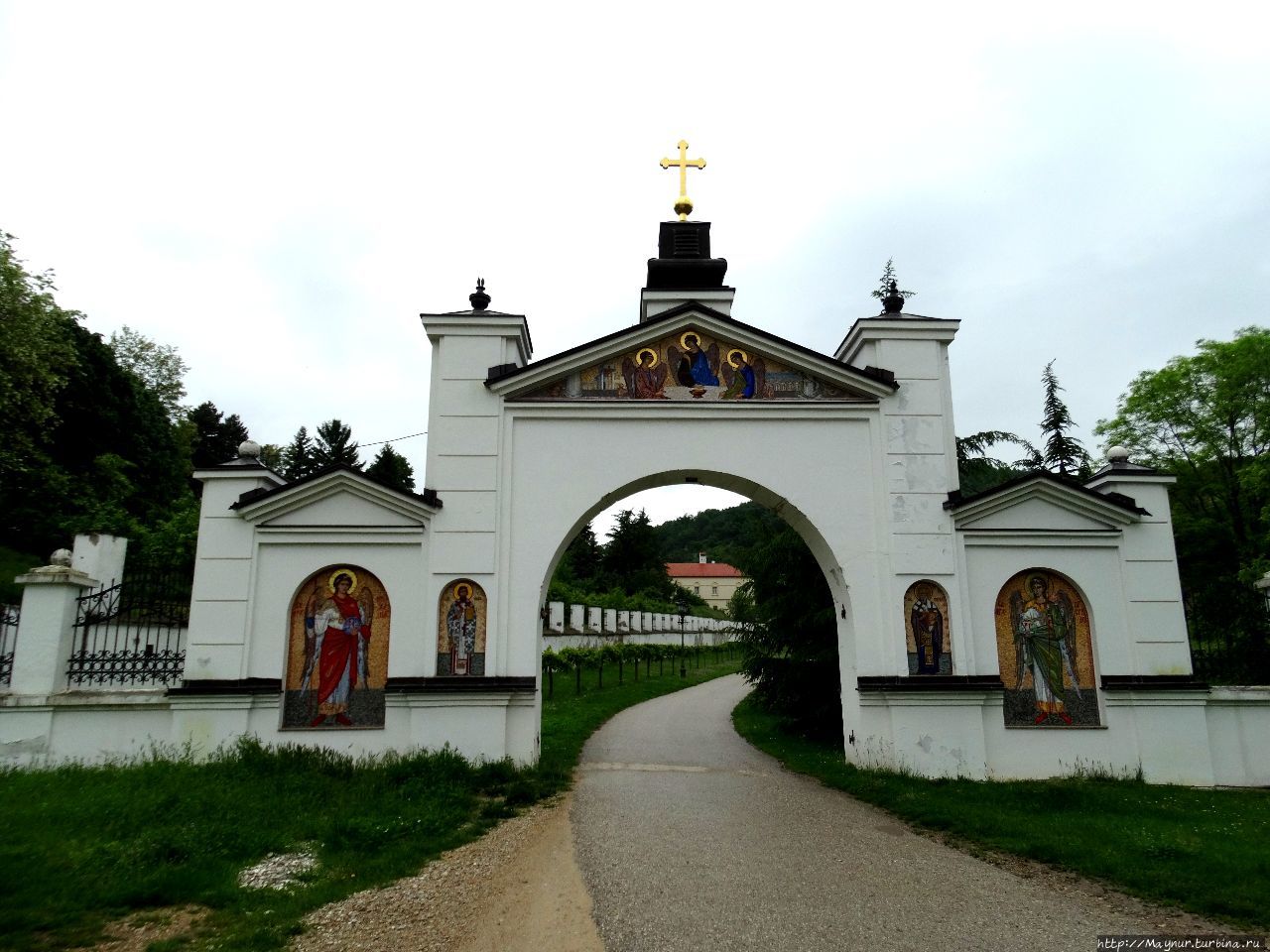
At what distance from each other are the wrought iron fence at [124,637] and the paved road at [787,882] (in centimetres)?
595

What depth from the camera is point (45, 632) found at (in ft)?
34.6

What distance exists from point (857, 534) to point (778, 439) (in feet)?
5.83

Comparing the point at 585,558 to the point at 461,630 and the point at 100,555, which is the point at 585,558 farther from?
the point at 461,630

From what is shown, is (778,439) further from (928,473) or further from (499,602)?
(499,602)

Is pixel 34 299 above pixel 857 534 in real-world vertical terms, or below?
above

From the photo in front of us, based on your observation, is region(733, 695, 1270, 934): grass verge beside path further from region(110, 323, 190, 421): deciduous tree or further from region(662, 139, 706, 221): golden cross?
region(110, 323, 190, 421): deciduous tree

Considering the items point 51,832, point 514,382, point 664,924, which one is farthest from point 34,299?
point 664,924

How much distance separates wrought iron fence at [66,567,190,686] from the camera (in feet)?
35.4

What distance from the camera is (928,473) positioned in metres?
11.9

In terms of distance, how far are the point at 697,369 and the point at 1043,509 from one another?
5.34 meters

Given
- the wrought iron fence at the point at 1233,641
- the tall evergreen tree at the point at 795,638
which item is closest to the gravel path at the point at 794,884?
the tall evergreen tree at the point at 795,638

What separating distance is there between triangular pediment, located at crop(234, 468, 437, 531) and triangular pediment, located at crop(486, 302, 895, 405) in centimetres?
226

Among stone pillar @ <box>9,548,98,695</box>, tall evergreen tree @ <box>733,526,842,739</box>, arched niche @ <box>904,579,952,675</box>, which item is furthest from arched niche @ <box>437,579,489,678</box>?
tall evergreen tree @ <box>733,526,842,739</box>

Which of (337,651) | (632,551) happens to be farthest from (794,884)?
(632,551)
